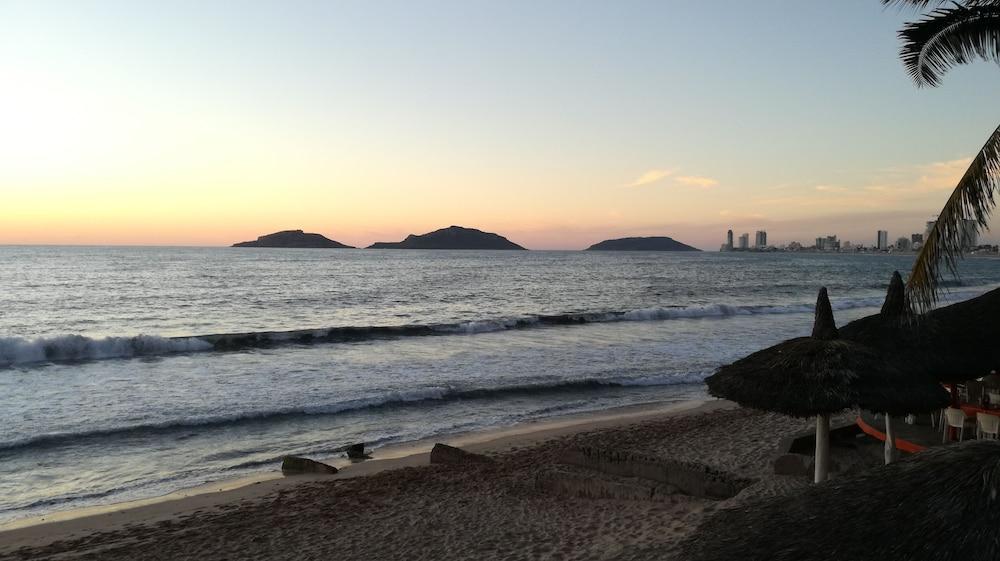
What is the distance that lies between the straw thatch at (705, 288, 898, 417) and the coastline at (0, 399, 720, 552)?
18.8 ft

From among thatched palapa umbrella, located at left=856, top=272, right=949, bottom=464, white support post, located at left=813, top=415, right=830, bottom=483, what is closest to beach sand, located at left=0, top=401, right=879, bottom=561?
white support post, located at left=813, top=415, right=830, bottom=483

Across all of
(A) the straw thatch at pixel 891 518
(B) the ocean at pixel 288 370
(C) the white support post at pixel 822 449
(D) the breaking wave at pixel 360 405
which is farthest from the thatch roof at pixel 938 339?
(D) the breaking wave at pixel 360 405

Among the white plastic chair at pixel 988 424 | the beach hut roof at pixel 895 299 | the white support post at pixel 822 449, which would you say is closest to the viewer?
the white support post at pixel 822 449

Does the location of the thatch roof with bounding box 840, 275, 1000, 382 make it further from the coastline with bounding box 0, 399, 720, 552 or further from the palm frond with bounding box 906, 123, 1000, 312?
the coastline with bounding box 0, 399, 720, 552

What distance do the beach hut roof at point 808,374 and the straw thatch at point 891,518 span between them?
13.0 feet

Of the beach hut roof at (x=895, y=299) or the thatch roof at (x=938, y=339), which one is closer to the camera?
the thatch roof at (x=938, y=339)

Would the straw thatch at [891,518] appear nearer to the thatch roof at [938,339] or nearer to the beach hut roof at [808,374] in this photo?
the beach hut roof at [808,374]

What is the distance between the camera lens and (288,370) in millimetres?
20812

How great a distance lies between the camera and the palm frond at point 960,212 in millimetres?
5184

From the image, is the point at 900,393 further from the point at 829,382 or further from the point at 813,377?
the point at 813,377

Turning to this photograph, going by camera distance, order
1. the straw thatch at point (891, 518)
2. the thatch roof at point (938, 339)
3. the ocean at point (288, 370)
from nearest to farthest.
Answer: the straw thatch at point (891, 518) < the thatch roof at point (938, 339) < the ocean at point (288, 370)

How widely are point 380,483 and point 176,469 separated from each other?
3.86 m

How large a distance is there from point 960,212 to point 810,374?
262 centimetres

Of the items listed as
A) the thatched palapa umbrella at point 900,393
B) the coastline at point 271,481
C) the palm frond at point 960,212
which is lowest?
the coastline at point 271,481
